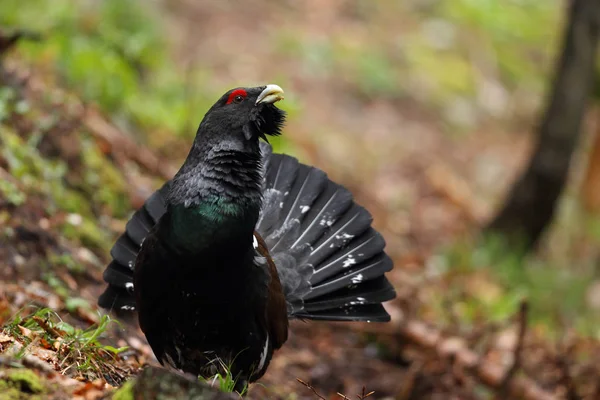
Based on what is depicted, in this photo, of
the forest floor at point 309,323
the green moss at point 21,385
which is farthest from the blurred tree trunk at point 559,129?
the green moss at point 21,385

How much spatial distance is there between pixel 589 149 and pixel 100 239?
9.71 metres

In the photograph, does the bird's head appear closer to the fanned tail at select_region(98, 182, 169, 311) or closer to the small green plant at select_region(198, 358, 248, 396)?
the fanned tail at select_region(98, 182, 169, 311)

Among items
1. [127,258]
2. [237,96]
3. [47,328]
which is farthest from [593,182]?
[47,328]

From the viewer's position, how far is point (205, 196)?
3.85 m

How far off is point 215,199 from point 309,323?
12.5 feet

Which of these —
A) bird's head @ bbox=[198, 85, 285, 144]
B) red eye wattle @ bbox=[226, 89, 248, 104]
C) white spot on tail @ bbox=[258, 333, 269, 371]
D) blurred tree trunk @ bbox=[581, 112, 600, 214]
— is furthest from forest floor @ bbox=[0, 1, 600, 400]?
blurred tree trunk @ bbox=[581, 112, 600, 214]

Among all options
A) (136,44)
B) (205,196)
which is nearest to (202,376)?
(205,196)

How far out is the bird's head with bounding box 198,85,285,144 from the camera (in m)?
4.04

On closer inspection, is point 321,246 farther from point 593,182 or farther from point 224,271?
point 593,182

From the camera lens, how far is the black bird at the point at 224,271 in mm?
3850

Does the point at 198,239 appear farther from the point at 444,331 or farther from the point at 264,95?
the point at 444,331

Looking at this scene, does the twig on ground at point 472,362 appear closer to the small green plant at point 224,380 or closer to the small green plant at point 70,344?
the small green plant at point 224,380

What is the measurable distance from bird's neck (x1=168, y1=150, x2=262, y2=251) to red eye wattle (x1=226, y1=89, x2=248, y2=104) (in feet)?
0.99

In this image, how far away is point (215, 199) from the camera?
3.86m
